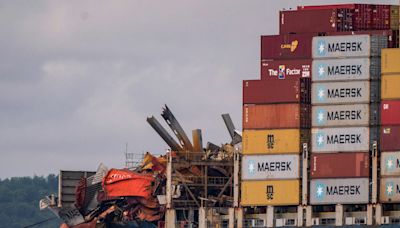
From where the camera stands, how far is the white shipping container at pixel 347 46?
5443 inches

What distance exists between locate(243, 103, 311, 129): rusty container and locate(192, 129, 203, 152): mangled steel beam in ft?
47.2

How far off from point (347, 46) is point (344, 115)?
198 inches

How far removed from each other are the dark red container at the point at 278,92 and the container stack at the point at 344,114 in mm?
764

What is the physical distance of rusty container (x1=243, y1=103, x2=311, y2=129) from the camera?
140 m

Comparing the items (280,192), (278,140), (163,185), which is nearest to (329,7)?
(278,140)

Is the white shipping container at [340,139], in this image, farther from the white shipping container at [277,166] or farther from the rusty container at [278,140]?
the white shipping container at [277,166]

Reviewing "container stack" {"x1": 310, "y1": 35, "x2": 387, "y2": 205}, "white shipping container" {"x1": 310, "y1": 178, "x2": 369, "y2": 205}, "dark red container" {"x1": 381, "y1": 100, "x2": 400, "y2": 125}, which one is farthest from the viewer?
"white shipping container" {"x1": 310, "y1": 178, "x2": 369, "y2": 205}

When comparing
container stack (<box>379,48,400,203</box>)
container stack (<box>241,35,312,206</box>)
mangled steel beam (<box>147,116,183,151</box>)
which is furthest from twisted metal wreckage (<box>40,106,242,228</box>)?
container stack (<box>379,48,400,203</box>)

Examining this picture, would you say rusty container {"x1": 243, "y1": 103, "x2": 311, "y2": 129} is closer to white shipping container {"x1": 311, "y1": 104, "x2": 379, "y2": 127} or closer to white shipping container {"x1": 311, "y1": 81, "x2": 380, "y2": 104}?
white shipping container {"x1": 311, "y1": 104, "x2": 379, "y2": 127}

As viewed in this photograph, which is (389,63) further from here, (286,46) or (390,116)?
(286,46)

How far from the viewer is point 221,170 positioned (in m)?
152

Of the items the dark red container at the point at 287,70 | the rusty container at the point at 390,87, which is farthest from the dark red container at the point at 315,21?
the rusty container at the point at 390,87

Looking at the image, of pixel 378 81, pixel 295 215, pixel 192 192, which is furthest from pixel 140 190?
pixel 378 81

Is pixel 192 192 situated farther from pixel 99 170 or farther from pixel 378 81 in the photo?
pixel 378 81
